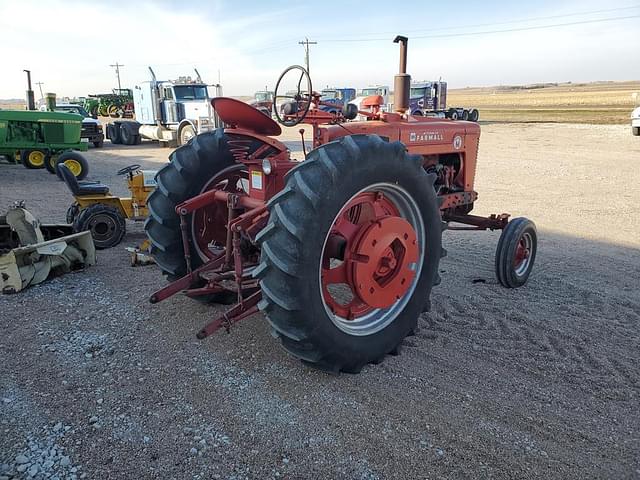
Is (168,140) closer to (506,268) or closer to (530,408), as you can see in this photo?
(506,268)

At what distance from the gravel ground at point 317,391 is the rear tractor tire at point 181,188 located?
1.60 ft

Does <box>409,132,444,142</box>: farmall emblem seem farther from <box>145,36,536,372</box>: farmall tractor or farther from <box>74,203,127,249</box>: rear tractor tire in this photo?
<box>74,203,127,249</box>: rear tractor tire

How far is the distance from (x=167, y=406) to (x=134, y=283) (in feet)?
7.14

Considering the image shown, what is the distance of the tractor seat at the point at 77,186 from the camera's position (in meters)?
5.83

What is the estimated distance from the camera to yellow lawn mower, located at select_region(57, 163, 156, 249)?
19.2 ft

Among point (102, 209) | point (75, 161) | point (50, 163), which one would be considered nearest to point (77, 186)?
point (102, 209)

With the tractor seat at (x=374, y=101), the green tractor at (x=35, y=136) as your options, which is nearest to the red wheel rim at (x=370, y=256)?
the tractor seat at (x=374, y=101)

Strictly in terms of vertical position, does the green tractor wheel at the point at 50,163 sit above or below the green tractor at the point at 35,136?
below

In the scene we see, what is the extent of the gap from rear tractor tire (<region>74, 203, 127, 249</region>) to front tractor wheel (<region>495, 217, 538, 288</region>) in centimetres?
414

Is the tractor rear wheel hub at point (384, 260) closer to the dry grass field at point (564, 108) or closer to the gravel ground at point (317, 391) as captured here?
the gravel ground at point (317, 391)

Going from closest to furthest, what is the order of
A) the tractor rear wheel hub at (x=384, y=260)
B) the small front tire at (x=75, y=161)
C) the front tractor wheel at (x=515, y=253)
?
the tractor rear wheel hub at (x=384, y=260)
the front tractor wheel at (x=515, y=253)
the small front tire at (x=75, y=161)

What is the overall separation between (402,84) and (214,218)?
2011 millimetres

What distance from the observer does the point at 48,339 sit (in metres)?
3.71

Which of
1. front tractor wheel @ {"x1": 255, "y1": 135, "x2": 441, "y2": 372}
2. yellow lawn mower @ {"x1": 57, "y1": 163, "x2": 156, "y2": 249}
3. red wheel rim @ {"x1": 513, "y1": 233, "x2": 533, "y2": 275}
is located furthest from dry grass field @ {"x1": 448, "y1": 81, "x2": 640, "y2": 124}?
front tractor wheel @ {"x1": 255, "y1": 135, "x2": 441, "y2": 372}
